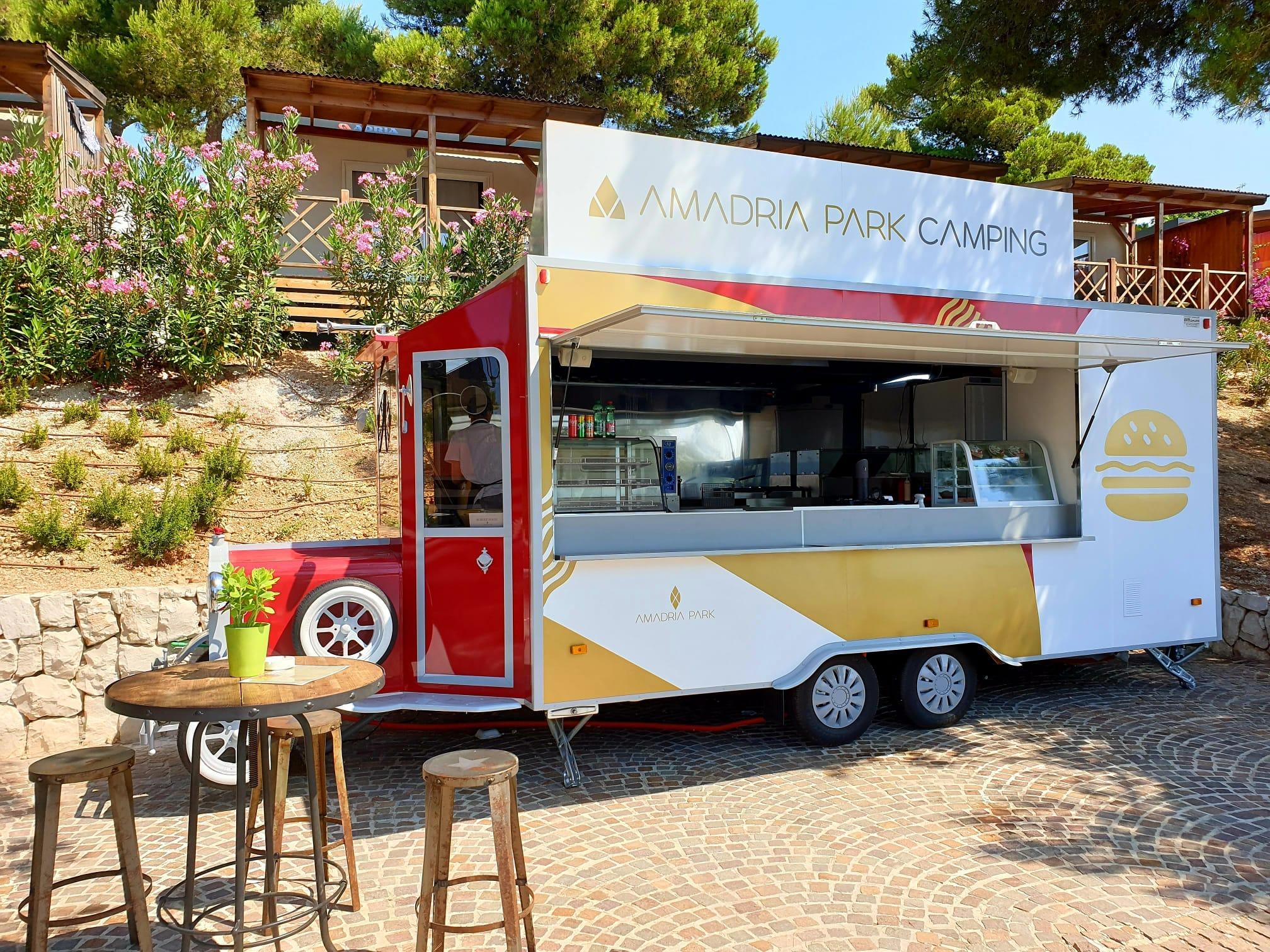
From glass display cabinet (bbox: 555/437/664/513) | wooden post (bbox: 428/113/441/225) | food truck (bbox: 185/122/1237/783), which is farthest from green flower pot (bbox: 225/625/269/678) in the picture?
wooden post (bbox: 428/113/441/225)

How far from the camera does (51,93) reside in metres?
12.7

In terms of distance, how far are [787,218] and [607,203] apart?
119cm

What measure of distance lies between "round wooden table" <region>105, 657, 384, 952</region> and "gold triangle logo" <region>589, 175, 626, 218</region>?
9.40 ft

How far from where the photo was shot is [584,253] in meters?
4.98

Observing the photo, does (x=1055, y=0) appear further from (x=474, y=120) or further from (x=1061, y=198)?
(x=474, y=120)

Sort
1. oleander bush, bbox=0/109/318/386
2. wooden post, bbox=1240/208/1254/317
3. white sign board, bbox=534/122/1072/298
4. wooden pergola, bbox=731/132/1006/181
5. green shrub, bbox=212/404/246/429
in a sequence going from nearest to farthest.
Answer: white sign board, bbox=534/122/1072/298
oleander bush, bbox=0/109/318/386
green shrub, bbox=212/404/246/429
wooden pergola, bbox=731/132/1006/181
wooden post, bbox=1240/208/1254/317

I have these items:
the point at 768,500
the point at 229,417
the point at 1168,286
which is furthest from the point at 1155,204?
the point at 229,417

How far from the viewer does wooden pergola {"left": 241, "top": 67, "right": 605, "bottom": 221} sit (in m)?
12.7

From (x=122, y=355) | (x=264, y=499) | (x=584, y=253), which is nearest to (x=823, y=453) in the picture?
(x=584, y=253)

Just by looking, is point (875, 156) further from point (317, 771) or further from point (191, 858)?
point (191, 858)

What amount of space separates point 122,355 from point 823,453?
723cm

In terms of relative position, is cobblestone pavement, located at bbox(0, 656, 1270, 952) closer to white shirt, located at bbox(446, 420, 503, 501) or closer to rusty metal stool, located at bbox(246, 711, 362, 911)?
rusty metal stool, located at bbox(246, 711, 362, 911)

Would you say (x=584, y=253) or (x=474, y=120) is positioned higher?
(x=474, y=120)

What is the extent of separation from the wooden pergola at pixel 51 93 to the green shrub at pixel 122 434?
16.6 feet
